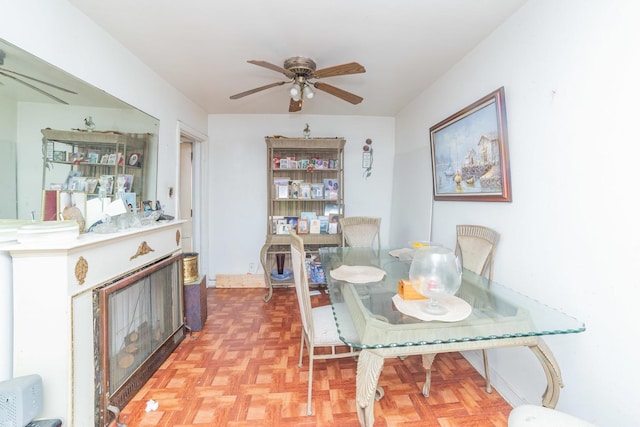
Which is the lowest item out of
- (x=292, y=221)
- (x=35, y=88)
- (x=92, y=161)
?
(x=292, y=221)

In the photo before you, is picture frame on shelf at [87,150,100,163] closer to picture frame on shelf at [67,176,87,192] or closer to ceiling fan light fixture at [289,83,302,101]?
picture frame on shelf at [67,176,87,192]

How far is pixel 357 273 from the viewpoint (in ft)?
6.01

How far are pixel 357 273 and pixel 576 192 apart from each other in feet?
4.00

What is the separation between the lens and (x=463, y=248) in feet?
6.73

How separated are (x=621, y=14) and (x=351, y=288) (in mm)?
1697

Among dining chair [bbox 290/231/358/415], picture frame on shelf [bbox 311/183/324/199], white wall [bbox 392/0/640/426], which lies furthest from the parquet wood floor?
picture frame on shelf [bbox 311/183/324/199]

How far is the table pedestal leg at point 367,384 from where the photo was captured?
1.07m

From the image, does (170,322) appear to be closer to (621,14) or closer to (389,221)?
(389,221)

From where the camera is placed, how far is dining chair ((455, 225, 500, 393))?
1.80 meters

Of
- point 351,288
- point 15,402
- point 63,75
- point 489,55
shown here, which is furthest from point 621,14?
point 15,402

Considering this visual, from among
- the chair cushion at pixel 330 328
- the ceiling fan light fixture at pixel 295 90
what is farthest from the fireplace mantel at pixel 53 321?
the ceiling fan light fixture at pixel 295 90

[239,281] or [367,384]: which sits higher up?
[367,384]

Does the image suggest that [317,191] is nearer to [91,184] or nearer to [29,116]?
[91,184]

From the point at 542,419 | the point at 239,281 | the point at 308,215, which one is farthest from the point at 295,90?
the point at 239,281
